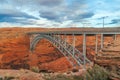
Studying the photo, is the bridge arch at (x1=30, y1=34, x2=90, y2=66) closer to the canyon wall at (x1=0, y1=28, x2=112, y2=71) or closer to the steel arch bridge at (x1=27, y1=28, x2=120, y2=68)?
the steel arch bridge at (x1=27, y1=28, x2=120, y2=68)

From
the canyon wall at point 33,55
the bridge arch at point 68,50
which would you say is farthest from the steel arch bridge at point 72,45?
the canyon wall at point 33,55

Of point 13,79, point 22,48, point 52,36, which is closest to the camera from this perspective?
point 13,79

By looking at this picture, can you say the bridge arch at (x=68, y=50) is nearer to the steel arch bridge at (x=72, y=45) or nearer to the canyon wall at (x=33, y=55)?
the steel arch bridge at (x=72, y=45)

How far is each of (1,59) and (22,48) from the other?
7.17 metres

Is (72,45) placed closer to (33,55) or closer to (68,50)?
(68,50)

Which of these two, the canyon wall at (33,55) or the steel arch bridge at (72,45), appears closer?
the steel arch bridge at (72,45)

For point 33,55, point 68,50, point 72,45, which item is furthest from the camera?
point 33,55

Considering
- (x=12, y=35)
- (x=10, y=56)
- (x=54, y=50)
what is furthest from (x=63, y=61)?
(x=12, y=35)

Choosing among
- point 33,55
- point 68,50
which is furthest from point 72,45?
point 33,55

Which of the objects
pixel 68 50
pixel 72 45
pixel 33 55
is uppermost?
pixel 72 45

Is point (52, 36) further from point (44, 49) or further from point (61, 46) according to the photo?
point (44, 49)

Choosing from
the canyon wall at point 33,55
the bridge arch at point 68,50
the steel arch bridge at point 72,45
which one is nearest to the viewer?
the steel arch bridge at point 72,45

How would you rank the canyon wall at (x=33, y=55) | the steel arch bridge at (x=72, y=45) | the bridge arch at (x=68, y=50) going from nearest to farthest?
the steel arch bridge at (x=72, y=45) → the bridge arch at (x=68, y=50) → the canyon wall at (x=33, y=55)

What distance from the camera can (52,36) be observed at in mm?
47531
